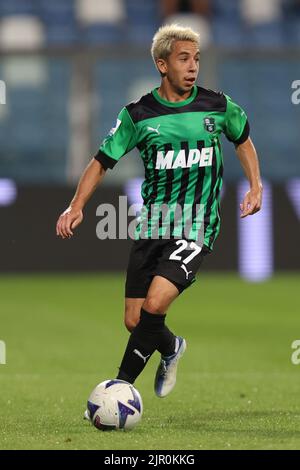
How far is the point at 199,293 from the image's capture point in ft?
52.9

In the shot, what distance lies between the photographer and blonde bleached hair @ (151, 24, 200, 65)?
21.7 ft

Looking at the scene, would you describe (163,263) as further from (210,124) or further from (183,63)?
(183,63)

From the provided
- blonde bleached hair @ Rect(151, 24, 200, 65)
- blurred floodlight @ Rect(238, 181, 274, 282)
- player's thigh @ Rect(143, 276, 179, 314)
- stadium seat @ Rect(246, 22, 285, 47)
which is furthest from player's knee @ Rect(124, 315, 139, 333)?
stadium seat @ Rect(246, 22, 285, 47)

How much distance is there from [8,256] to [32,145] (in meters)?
5.38

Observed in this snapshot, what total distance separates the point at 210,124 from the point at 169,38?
0.51 meters

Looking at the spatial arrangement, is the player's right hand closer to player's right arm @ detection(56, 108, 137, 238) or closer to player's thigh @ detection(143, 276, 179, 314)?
player's right arm @ detection(56, 108, 137, 238)

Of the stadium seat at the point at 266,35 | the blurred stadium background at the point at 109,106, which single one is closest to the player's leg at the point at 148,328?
the blurred stadium background at the point at 109,106

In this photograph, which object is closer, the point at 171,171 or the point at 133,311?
the point at 171,171

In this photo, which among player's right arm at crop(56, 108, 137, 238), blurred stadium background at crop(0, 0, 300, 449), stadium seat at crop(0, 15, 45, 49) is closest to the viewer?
player's right arm at crop(56, 108, 137, 238)

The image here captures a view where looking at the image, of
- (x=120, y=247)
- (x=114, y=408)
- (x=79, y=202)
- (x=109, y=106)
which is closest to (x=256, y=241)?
(x=120, y=247)

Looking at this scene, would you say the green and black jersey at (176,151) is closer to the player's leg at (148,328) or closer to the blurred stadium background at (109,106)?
the player's leg at (148,328)

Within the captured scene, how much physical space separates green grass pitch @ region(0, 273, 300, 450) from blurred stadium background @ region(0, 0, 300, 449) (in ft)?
0.06

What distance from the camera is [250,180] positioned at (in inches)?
269

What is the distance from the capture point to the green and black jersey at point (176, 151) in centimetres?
670
